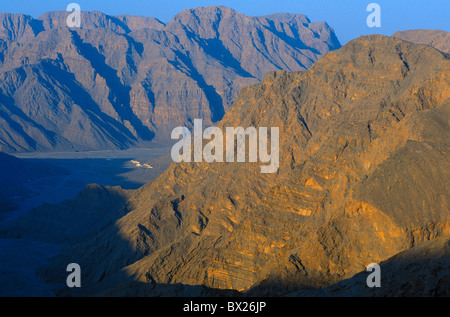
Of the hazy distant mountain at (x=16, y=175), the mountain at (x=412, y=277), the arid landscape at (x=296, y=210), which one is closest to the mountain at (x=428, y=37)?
the arid landscape at (x=296, y=210)

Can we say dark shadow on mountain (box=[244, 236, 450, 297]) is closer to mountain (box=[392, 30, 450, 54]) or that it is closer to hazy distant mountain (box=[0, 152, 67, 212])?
hazy distant mountain (box=[0, 152, 67, 212])

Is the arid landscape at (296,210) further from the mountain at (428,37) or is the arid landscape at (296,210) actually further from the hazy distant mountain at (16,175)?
the mountain at (428,37)

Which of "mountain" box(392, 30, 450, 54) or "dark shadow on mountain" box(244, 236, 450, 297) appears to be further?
"mountain" box(392, 30, 450, 54)

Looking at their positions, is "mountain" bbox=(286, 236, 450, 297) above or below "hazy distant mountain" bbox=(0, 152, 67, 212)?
below

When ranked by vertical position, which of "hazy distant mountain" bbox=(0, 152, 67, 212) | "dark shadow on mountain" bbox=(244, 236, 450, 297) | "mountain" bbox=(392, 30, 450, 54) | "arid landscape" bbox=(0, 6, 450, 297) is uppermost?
"mountain" bbox=(392, 30, 450, 54)

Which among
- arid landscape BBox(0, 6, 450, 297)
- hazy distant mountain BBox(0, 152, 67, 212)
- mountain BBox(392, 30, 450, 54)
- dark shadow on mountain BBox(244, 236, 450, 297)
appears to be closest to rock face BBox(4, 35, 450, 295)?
arid landscape BBox(0, 6, 450, 297)

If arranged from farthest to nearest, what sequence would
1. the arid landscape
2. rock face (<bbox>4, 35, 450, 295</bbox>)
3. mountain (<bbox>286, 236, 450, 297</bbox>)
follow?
rock face (<bbox>4, 35, 450, 295</bbox>) → the arid landscape → mountain (<bbox>286, 236, 450, 297</bbox>)

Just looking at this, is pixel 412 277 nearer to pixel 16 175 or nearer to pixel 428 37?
pixel 16 175

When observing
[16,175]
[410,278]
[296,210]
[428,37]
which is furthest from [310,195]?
[428,37]
